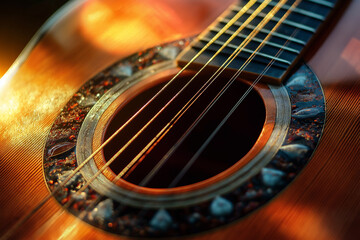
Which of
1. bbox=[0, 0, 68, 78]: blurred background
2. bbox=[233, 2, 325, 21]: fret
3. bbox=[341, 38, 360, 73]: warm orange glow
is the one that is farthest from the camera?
bbox=[0, 0, 68, 78]: blurred background

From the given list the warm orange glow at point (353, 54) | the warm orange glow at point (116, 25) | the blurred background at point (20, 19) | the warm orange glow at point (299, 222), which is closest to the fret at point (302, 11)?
the warm orange glow at point (353, 54)

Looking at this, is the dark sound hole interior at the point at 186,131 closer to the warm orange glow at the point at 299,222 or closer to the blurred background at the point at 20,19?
the warm orange glow at the point at 299,222

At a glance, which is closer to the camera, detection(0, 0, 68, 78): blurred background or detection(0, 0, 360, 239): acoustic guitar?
detection(0, 0, 360, 239): acoustic guitar

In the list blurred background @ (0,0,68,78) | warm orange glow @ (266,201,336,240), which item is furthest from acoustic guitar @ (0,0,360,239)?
blurred background @ (0,0,68,78)

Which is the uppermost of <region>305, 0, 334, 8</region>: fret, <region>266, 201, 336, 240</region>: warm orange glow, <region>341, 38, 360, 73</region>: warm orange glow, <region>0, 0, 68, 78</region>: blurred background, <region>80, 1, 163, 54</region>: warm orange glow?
<region>0, 0, 68, 78</region>: blurred background

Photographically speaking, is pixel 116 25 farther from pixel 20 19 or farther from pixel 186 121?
pixel 20 19

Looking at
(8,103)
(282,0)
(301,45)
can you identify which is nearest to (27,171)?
(8,103)

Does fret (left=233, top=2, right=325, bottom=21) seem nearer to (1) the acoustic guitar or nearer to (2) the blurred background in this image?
(1) the acoustic guitar
